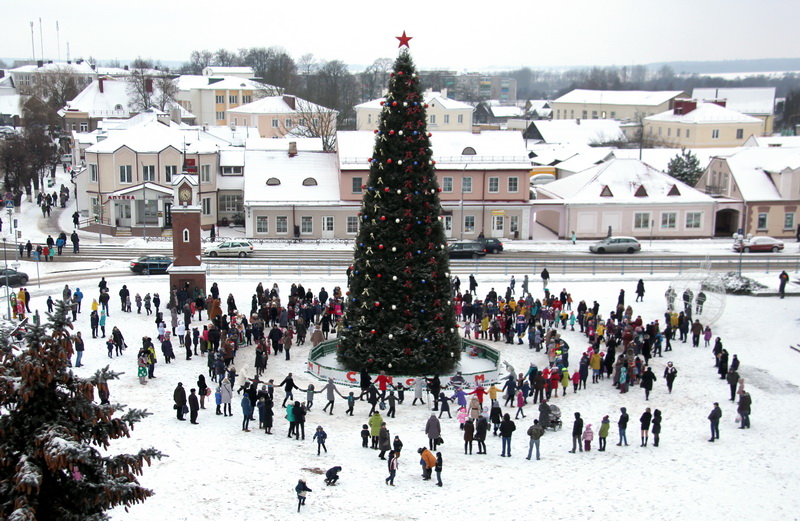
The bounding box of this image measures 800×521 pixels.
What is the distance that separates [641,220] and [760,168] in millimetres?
10407

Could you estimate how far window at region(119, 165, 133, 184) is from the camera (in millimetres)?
59531

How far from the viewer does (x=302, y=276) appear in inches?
1713

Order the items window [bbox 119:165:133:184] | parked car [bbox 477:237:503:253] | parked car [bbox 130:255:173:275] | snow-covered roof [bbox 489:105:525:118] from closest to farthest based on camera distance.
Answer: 1. parked car [bbox 130:255:173:275]
2. parked car [bbox 477:237:503:253]
3. window [bbox 119:165:133:184]
4. snow-covered roof [bbox 489:105:525:118]

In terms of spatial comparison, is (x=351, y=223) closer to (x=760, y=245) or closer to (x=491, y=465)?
(x=760, y=245)

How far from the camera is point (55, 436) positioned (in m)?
10.1

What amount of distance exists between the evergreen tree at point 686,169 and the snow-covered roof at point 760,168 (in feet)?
23.9

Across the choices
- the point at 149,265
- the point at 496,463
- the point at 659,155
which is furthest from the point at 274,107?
the point at 496,463

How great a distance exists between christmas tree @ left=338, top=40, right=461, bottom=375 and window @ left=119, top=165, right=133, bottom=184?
3530 cm

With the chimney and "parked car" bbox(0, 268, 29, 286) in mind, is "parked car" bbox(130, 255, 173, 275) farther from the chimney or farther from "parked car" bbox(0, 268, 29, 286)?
the chimney

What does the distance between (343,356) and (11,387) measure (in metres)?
19.3

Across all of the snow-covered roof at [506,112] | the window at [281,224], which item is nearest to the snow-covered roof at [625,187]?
the window at [281,224]

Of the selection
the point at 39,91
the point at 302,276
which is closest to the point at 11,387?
the point at 302,276

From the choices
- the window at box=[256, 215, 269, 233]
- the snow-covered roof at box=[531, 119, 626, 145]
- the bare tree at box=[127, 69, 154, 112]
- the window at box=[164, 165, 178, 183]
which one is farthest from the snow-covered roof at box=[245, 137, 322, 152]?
the snow-covered roof at box=[531, 119, 626, 145]

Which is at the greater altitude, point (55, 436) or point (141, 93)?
point (141, 93)
